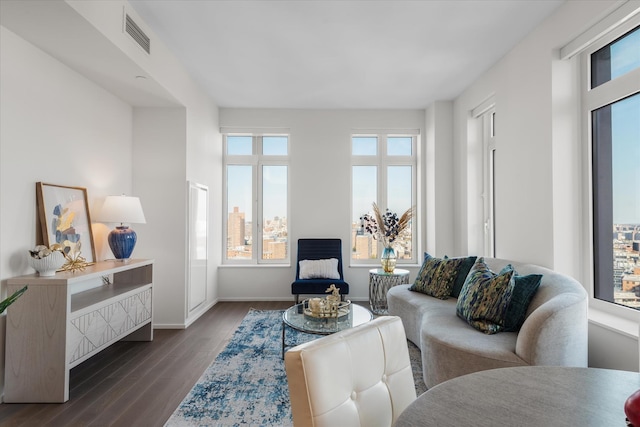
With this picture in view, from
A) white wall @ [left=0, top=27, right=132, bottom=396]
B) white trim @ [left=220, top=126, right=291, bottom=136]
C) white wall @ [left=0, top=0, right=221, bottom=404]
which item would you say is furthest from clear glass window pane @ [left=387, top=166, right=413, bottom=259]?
white wall @ [left=0, top=27, right=132, bottom=396]

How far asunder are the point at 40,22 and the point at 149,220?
2053 mm

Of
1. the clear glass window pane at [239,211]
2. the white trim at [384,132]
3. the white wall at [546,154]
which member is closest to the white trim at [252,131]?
the clear glass window pane at [239,211]

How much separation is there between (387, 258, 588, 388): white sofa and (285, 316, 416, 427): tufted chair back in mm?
1168

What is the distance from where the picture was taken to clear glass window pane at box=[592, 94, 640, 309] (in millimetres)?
2236

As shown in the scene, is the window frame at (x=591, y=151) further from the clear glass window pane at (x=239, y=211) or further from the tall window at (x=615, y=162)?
the clear glass window pane at (x=239, y=211)

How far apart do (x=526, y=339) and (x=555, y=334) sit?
160 mm

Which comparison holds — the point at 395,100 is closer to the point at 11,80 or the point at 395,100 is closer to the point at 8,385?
the point at 11,80

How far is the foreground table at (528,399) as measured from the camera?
0.79 m

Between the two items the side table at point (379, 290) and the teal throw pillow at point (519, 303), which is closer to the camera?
the teal throw pillow at point (519, 303)

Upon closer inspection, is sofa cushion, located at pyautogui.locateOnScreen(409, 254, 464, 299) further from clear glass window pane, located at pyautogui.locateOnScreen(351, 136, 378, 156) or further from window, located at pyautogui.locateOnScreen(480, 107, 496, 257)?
clear glass window pane, located at pyautogui.locateOnScreen(351, 136, 378, 156)

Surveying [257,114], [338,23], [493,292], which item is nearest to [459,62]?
[338,23]

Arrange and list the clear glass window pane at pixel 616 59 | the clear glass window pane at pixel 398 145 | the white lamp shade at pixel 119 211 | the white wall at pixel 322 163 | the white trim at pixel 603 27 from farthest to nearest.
Answer: the clear glass window pane at pixel 398 145 → the white wall at pixel 322 163 → the white lamp shade at pixel 119 211 → the clear glass window pane at pixel 616 59 → the white trim at pixel 603 27

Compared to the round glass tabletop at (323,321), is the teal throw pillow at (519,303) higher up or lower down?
higher up

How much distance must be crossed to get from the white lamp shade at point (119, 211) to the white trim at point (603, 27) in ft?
12.6
